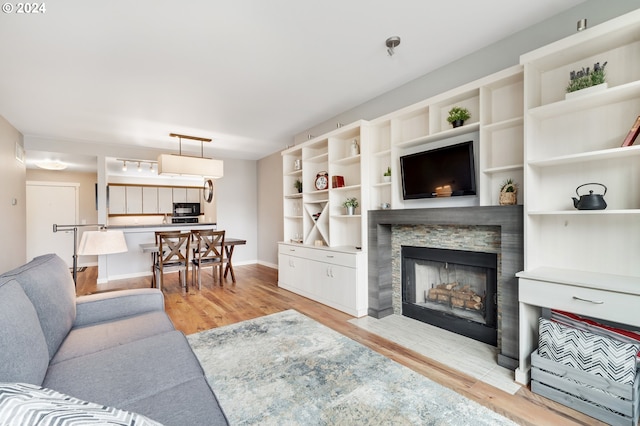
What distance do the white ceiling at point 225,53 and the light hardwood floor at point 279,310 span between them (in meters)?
2.60

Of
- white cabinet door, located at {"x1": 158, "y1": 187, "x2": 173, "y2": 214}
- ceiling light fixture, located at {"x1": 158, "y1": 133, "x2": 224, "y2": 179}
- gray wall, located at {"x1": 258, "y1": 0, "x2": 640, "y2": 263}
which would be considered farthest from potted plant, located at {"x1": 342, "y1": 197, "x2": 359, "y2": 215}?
white cabinet door, located at {"x1": 158, "y1": 187, "x2": 173, "y2": 214}

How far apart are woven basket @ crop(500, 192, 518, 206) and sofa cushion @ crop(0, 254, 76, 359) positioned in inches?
123

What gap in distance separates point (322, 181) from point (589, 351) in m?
3.21

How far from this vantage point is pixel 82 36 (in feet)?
7.64

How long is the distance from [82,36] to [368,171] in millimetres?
2880

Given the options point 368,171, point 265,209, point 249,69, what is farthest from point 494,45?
point 265,209

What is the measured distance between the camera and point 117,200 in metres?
7.78

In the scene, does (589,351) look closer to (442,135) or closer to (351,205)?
(442,135)

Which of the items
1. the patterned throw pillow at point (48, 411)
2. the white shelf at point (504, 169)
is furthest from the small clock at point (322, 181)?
the patterned throw pillow at point (48, 411)

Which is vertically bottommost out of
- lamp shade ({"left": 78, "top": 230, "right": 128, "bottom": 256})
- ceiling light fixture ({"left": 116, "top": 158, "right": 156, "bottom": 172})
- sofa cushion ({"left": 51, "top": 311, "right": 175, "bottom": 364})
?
sofa cushion ({"left": 51, "top": 311, "right": 175, "bottom": 364})

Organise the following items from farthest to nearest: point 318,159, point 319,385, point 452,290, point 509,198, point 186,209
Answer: point 186,209
point 318,159
point 452,290
point 509,198
point 319,385

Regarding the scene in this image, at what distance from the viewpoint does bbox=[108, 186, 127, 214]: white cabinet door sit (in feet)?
25.3

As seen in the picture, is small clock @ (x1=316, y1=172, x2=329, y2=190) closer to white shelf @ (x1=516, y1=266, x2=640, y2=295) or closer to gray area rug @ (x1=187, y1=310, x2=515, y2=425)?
gray area rug @ (x1=187, y1=310, x2=515, y2=425)

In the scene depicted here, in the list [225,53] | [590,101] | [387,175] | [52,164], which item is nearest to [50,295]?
[225,53]
